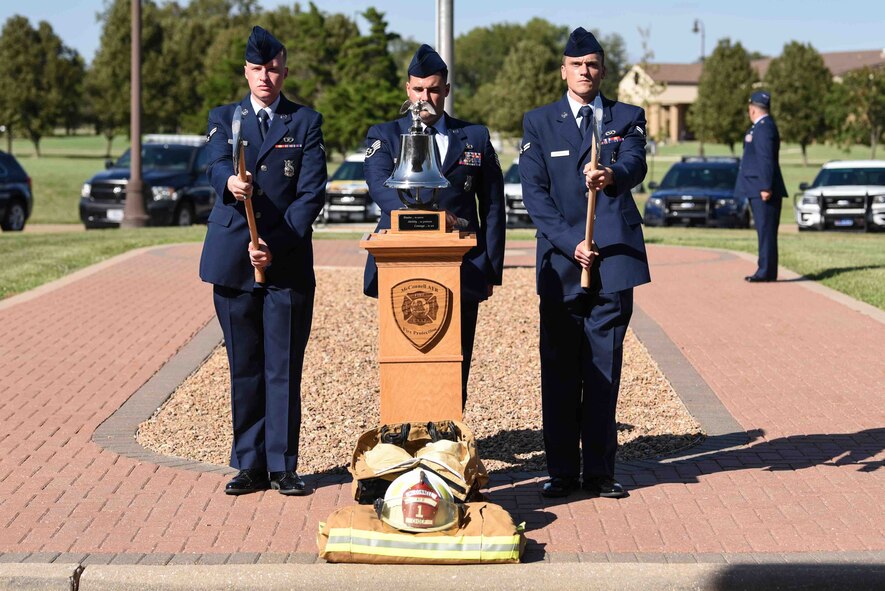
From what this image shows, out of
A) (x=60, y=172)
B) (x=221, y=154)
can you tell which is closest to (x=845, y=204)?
(x=221, y=154)

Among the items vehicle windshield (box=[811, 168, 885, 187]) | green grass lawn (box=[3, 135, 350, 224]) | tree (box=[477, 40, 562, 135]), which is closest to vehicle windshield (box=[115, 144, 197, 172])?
green grass lawn (box=[3, 135, 350, 224])

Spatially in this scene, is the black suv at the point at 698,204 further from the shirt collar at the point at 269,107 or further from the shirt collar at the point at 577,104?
the shirt collar at the point at 269,107

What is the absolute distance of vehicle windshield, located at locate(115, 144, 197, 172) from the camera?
1107 inches

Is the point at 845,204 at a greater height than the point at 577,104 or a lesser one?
lesser

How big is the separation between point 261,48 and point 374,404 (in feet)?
10.8

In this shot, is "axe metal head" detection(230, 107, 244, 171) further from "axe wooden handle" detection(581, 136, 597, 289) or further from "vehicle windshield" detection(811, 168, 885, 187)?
"vehicle windshield" detection(811, 168, 885, 187)

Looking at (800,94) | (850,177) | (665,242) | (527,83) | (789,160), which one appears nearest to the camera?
(665,242)

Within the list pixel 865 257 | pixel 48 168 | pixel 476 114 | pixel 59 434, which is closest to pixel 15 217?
pixel 865 257

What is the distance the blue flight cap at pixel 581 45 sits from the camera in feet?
19.7

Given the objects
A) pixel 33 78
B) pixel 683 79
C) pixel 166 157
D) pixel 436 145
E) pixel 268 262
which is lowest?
pixel 268 262

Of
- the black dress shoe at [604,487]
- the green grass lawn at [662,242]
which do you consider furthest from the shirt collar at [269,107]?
the green grass lawn at [662,242]

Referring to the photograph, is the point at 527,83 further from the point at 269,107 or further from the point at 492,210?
the point at 269,107

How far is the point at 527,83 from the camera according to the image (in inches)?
2721

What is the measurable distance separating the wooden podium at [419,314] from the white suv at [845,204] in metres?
22.1
